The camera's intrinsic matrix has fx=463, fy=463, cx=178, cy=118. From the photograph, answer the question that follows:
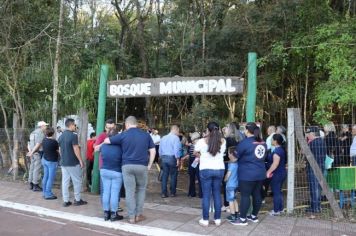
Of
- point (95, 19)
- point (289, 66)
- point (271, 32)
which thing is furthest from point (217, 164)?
point (95, 19)

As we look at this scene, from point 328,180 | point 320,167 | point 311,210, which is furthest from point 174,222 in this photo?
point 328,180

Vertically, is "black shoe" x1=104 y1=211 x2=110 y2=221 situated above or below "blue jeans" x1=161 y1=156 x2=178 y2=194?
below

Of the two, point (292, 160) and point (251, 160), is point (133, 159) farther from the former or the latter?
point (292, 160)

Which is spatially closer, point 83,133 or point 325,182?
point 325,182

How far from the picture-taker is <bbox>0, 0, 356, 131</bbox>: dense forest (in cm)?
1322

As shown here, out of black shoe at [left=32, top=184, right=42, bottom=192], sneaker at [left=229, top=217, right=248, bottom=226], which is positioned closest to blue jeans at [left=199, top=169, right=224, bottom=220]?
sneaker at [left=229, top=217, right=248, bottom=226]

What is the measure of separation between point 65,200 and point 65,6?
6902 millimetres

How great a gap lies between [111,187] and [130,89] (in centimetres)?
340

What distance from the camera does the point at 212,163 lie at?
766cm

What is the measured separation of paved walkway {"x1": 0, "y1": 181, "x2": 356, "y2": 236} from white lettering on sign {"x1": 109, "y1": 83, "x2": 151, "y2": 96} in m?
2.54

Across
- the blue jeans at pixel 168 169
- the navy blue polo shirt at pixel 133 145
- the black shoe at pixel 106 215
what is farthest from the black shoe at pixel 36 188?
the navy blue polo shirt at pixel 133 145

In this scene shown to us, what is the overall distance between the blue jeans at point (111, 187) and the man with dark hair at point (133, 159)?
0.28 metres

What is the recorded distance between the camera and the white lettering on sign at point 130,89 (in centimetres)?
1067

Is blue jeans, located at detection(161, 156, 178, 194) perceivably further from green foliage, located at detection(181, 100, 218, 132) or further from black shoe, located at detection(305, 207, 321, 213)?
green foliage, located at detection(181, 100, 218, 132)
